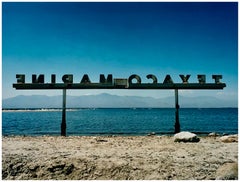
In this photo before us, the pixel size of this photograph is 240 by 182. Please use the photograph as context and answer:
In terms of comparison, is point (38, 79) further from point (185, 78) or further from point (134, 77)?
point (185, 78)

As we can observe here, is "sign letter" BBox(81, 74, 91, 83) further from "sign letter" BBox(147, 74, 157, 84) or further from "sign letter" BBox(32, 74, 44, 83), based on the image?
"sign letter" BBox(147, 74, 157, 84)

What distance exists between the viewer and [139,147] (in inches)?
477

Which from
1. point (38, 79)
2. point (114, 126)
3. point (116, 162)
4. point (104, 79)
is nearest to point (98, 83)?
point (104, 79)

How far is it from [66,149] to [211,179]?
5598 mm

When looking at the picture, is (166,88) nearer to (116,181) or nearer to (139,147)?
(139,147)

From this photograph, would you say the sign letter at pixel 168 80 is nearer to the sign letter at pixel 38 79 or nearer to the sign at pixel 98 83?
the sign at pixel 98 83

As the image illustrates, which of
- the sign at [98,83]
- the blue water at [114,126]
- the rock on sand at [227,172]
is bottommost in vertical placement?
the blue water at [114,126]

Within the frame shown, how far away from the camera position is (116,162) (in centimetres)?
936

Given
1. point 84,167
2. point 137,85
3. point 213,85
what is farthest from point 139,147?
point 213,85

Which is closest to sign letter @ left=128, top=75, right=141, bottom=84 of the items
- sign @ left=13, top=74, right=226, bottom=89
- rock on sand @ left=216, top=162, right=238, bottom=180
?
sign @ left=13, top=74, right=226, bottom=89

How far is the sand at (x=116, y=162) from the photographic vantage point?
8695 millimetres

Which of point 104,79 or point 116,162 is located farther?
point 104,79

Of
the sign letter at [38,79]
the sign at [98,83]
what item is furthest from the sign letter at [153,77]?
the sign letter at [38,79]

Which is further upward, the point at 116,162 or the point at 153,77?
the point at 153,77
